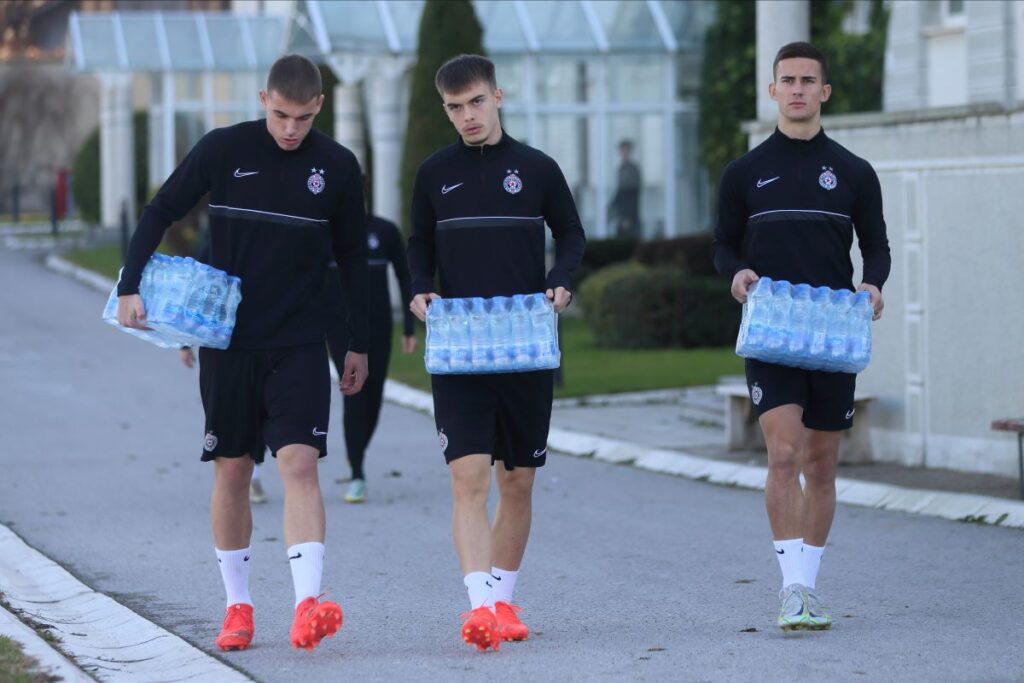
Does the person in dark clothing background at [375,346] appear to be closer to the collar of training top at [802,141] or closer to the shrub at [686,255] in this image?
the collar of training top at [802,141]

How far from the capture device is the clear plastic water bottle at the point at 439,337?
265 inches

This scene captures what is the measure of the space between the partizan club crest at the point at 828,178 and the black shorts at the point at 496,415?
4.17 feet

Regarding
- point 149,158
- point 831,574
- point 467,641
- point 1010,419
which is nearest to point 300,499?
point 467,641

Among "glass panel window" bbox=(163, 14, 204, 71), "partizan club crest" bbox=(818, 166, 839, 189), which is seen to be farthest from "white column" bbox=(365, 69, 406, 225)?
"partizan club crest" bbox=(818, 166, 839, 189)

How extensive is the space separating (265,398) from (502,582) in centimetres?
112

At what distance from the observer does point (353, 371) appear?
7.16 meters

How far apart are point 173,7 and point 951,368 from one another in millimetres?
58116

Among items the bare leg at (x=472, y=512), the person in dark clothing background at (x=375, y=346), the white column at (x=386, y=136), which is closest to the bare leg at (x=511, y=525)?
the bare leg at (x=472, y=512)

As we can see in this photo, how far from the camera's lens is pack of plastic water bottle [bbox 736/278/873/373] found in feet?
23.1

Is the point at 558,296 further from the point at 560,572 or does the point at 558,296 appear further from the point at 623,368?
the point at 623,368

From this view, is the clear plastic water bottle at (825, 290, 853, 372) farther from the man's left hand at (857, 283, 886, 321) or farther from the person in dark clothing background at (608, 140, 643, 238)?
the person in dark clothing background at (608, 140, 643, 238)

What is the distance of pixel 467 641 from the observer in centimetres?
654

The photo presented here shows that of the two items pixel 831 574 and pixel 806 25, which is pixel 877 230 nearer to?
pixel 831 574

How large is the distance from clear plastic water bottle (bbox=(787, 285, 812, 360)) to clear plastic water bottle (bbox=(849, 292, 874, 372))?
18 centimetres
